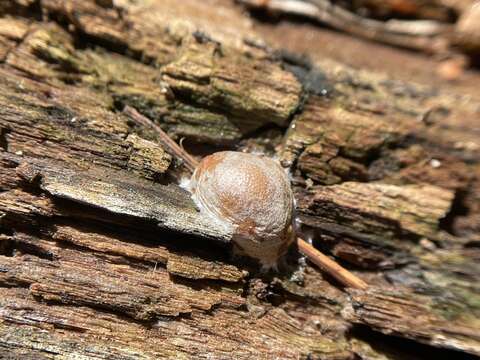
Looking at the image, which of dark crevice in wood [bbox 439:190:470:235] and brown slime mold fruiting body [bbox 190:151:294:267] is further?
dark crevice in wood [bbox 439:190:470:235]

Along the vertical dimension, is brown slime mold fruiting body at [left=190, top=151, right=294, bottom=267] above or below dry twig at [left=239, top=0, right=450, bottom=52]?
below

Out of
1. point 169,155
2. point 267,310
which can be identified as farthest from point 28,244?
point 267,310

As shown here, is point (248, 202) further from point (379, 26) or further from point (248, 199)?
point (379, 26)

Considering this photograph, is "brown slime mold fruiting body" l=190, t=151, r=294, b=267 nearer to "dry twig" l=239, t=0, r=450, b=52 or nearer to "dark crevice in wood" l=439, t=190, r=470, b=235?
"dark crevice in wood" l=439, t=190, r=470, b=235

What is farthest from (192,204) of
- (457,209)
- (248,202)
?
A: (457,209)

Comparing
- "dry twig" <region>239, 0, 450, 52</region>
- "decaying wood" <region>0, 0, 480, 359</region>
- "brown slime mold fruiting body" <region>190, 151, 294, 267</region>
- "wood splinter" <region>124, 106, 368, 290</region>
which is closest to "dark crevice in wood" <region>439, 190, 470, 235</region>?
"decaying wood" <region>0, 0, 480, 359</region>

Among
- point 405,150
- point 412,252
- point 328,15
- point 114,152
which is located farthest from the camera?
point 328,15

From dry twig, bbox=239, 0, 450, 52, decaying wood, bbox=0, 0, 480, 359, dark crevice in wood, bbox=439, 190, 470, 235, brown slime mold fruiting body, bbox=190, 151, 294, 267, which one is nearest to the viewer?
decaying wood, bbox=0, 0, 480, 359

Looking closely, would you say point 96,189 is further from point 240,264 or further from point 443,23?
point 443,23
